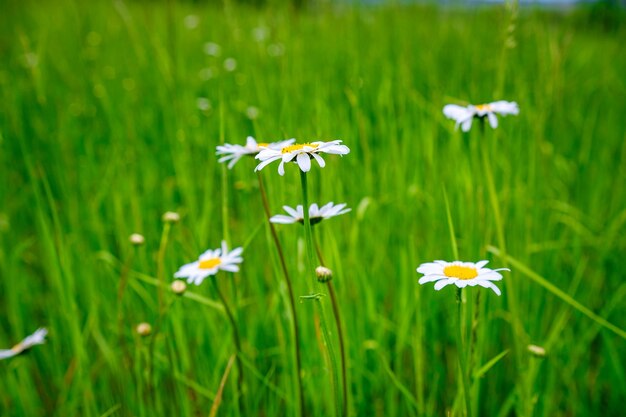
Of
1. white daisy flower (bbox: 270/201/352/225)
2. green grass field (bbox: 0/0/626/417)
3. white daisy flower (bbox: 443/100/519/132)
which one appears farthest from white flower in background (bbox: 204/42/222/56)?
white daisy flower (bbox: 270/201/352/225)

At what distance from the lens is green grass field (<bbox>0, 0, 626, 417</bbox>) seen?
87 centimetres

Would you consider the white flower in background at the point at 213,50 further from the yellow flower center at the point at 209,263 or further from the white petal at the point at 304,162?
the white petal at the point at 304,162

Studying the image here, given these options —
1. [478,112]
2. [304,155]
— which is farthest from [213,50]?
[304,155]

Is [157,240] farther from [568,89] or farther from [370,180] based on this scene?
[568,89]

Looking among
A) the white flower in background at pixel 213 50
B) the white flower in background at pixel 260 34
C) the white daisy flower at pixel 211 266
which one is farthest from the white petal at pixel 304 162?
the white flower in background at pixel 213 50

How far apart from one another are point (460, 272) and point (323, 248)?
0.39 metres

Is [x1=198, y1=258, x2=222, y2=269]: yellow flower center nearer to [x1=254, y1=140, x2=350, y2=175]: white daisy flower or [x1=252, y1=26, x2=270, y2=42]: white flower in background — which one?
[x1=254, y1=140, x2=350, y2=175]: white daisy flower

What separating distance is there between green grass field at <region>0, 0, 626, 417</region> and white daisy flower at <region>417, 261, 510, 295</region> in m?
0.06

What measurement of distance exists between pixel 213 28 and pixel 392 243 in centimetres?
271

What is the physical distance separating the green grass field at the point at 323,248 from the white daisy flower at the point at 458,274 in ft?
0.19

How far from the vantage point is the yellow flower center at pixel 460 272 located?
1.96ft

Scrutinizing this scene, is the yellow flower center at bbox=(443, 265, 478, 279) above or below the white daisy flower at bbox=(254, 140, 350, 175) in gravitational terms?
below

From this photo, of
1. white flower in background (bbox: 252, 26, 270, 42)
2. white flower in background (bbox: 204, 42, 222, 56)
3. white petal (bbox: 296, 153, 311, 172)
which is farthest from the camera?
white flower in background (bbox: 204, 42, 222, 56)

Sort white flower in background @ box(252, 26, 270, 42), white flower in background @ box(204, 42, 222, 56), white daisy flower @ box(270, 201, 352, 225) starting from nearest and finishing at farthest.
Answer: white daisy flower @ box(270, 201, 352, 225) → white flower in background @ box(252, 26, 270, 42) → white flower in background @ box(204, 42, 222, 56)
